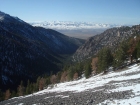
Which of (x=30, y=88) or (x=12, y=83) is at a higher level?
(x=30, y=88)

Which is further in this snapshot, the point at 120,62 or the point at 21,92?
the point at 21,92

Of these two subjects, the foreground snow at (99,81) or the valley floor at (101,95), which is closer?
the valley floor at (101,95)

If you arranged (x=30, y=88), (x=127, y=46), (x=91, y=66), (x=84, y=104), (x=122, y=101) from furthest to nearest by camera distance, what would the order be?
(x=30, y=88) < (x=91, y=66) < (x=127, y=46) < (x=84, y=104) < (x=122, y=101)

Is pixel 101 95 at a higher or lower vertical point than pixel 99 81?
higher

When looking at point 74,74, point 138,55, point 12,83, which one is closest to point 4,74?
point 12,83

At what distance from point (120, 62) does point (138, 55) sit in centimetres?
673

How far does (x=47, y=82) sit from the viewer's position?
10981 centimetres

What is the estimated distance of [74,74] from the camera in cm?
9531

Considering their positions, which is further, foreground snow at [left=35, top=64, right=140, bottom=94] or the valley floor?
foreground snow at [left=35, top=64, right=140, bottom=94]

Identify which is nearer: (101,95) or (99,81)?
(101,95)

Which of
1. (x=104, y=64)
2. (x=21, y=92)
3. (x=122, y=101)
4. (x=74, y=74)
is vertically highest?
(x=122, y=101)

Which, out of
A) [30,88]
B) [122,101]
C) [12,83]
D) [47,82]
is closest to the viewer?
[122,101]

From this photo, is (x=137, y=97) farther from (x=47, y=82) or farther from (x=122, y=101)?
(x=47, y=82)

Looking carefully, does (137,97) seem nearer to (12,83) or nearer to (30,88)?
(30,88)
